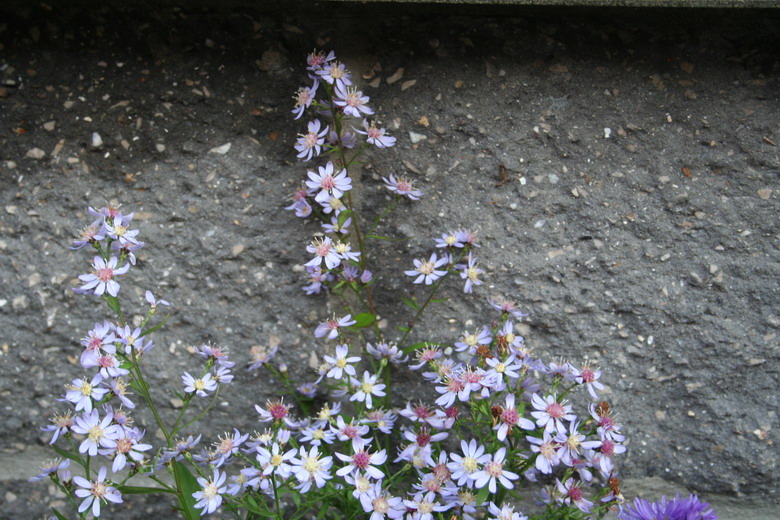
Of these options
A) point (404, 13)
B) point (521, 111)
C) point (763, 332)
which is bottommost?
point (763, 332)

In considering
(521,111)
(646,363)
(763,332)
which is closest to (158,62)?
(521,111)

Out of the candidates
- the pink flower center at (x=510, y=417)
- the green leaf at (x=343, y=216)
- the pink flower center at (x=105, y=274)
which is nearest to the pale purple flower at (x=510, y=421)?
the pink flower center at (x=510, y=417)

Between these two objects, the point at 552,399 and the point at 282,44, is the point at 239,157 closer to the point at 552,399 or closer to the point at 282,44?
the point at 282,44

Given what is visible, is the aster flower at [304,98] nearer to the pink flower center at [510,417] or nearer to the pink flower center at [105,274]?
the pink flower center at [105,274]

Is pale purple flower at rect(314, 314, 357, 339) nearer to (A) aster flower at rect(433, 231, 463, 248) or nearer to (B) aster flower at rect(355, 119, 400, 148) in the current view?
(A) aster flower at rect(433, 231, 463, 248)

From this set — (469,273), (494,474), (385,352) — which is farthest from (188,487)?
(469,273)

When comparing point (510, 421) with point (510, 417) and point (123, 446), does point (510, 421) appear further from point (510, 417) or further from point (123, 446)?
point (123, 446)
